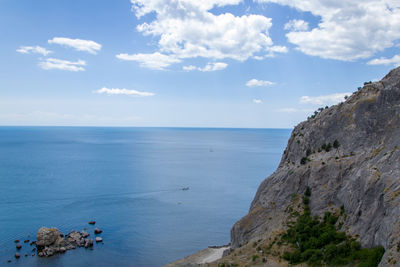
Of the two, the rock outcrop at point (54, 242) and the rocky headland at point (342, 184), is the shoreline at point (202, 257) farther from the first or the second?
the rock outcrop at point (54, 242)

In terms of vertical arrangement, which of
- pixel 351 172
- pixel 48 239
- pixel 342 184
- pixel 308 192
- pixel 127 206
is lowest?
pixel 127 206

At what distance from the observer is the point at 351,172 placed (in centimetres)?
3647

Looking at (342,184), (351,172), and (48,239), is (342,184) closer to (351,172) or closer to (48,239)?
(351,172)

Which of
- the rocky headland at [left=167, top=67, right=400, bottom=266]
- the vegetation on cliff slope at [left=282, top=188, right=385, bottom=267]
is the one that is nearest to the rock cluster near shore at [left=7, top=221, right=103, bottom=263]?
the rocky headland at [left=167, top=67, right=400, bottom=266]

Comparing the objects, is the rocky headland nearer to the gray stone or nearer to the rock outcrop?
the rock outcrop

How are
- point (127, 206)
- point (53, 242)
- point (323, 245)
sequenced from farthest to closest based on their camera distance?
point (127, 206) < point (53, 242) < point (323, 245)

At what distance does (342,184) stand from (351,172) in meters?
1.75

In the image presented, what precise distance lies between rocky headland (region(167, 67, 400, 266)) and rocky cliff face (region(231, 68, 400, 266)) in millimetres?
89

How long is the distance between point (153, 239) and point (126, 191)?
44.7m

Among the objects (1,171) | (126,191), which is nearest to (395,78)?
(126,191)

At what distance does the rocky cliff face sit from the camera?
91.9 feet

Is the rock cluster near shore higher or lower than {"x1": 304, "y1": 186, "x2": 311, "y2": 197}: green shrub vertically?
lower

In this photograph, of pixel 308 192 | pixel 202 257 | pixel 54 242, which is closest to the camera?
pixel 308 192

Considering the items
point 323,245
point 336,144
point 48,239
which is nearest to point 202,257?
point 48,239
